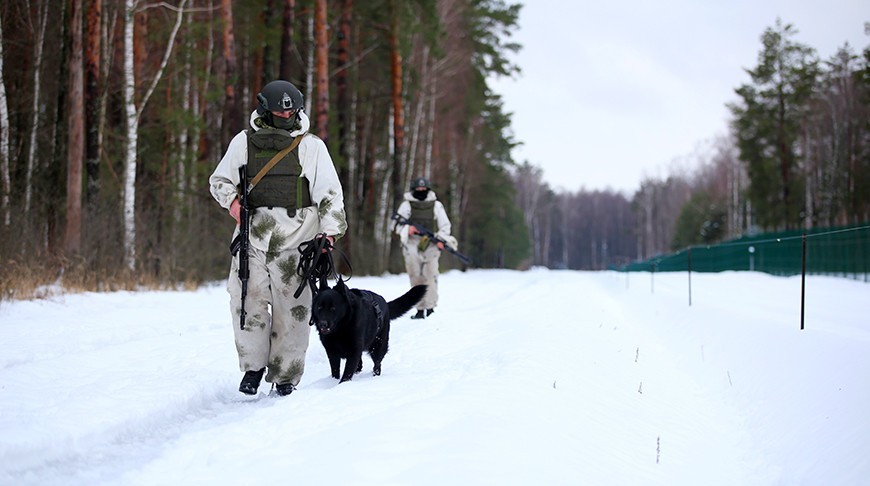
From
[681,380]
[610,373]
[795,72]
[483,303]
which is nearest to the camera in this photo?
[610,373]

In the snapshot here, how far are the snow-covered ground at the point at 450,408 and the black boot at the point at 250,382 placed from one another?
0.25 feet

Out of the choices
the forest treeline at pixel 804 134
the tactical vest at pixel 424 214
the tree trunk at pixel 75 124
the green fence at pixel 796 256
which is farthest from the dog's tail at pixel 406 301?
the forest treeline at pixel 804 134

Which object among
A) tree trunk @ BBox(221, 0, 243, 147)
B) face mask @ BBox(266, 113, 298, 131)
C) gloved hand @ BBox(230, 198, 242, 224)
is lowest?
gloved hand @ BBox(230, 198, 242, 224)

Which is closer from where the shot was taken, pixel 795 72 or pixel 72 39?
pixel 72 39

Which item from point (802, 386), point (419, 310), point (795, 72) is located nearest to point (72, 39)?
point (419, 310)

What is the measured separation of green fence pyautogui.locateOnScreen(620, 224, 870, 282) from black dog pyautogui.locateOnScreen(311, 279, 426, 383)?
899 centimetres

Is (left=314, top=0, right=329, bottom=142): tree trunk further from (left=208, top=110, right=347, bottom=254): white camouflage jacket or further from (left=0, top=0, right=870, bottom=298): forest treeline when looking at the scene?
(left=208, top=110, right=347, bottom=254): white camouflage jacket

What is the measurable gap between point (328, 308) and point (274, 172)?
3.33ft

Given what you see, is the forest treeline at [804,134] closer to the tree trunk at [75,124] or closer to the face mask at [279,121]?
the tree trunk at [75,124]

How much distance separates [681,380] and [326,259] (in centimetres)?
369

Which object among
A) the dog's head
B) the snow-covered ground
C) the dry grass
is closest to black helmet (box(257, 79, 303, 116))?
the dog's head

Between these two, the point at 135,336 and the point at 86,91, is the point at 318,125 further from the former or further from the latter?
the point at 135,336

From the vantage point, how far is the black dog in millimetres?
4535

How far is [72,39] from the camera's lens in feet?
36.2
